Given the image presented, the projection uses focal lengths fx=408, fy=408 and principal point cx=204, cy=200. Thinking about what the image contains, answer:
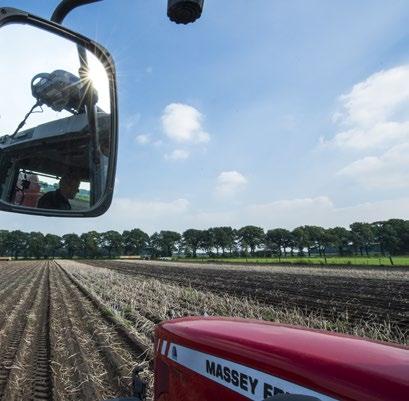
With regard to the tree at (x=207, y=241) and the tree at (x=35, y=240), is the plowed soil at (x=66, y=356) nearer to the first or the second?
the tree at (x=35, y=240)

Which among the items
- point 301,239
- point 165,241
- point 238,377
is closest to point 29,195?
point 238,377

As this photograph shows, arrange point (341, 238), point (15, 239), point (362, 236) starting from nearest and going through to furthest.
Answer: point (15, 239) < point (362, 236) < point (341, 238)

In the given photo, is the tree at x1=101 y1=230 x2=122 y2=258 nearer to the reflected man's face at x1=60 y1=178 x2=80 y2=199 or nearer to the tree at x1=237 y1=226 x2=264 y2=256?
the tree at x1=237 y1=226 x2=264 y2=256

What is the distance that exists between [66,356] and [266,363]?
265 inches

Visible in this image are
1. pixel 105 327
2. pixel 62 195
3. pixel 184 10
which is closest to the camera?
pixel 184 10

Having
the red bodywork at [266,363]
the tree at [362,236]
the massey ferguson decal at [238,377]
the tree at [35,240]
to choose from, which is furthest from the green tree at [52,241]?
the tree at [362,236]

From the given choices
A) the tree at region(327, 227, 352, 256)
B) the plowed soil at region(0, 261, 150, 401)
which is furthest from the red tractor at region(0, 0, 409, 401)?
the tree at region(327, 227, 352, 256)

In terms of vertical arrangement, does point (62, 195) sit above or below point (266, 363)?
above

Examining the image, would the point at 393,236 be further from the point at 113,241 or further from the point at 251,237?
the point at 113,241

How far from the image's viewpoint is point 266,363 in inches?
59.4

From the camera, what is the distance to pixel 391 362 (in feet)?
4.38

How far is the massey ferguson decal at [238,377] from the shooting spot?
136 centimetres

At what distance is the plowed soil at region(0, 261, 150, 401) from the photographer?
18.4 ft

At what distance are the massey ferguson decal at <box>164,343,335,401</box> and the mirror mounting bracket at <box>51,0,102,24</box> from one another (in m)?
1.63
